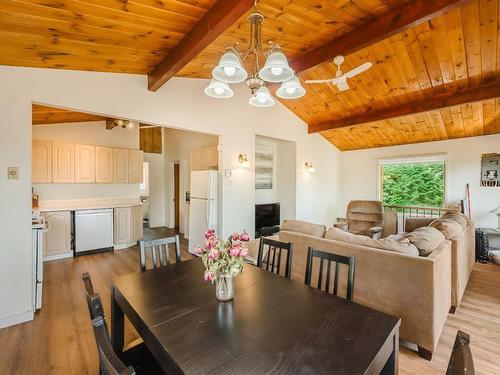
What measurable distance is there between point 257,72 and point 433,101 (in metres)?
3.89

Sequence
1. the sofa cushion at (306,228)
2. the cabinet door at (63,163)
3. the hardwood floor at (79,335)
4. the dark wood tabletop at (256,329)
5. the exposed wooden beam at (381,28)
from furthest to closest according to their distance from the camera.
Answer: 1. the cabinet door at (63,163)
2. the sofa cushion at (306,228)
3. the exposed wooden beam at (381,28)
4. the hardwood floor at (79,335)
5. the dark wood tabletop at (256,329)

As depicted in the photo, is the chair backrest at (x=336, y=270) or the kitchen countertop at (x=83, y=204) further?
the kitchen countertop at (x=83, y=204)

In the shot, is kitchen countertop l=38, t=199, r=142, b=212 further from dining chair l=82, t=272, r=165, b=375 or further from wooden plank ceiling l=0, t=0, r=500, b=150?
dining chair l=82, t=272, r=165, b=375

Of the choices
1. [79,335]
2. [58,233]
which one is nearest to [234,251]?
[79,335]

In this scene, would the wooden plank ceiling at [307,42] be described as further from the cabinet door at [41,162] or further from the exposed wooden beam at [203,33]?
the cabinet door at [41,162]

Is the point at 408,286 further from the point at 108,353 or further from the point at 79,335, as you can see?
the point at 79,335

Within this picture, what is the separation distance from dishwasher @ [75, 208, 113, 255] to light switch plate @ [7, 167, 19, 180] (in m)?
2.29

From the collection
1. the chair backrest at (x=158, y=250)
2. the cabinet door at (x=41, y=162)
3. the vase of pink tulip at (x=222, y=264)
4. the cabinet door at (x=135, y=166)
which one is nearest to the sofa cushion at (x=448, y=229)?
the vase of pink tulip at (x=222, y=264)

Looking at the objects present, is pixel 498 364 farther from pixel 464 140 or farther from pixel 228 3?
pixel 464 140

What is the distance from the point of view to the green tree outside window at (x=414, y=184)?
231 inches

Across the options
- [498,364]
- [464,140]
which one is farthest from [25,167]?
[464,140]

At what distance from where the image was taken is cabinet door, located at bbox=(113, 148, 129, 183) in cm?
541

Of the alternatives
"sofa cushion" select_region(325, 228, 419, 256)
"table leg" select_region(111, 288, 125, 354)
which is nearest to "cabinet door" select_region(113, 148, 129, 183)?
"table leg" select_region(111, 288, 125, 354)

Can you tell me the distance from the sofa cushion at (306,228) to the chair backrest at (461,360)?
196 cm
